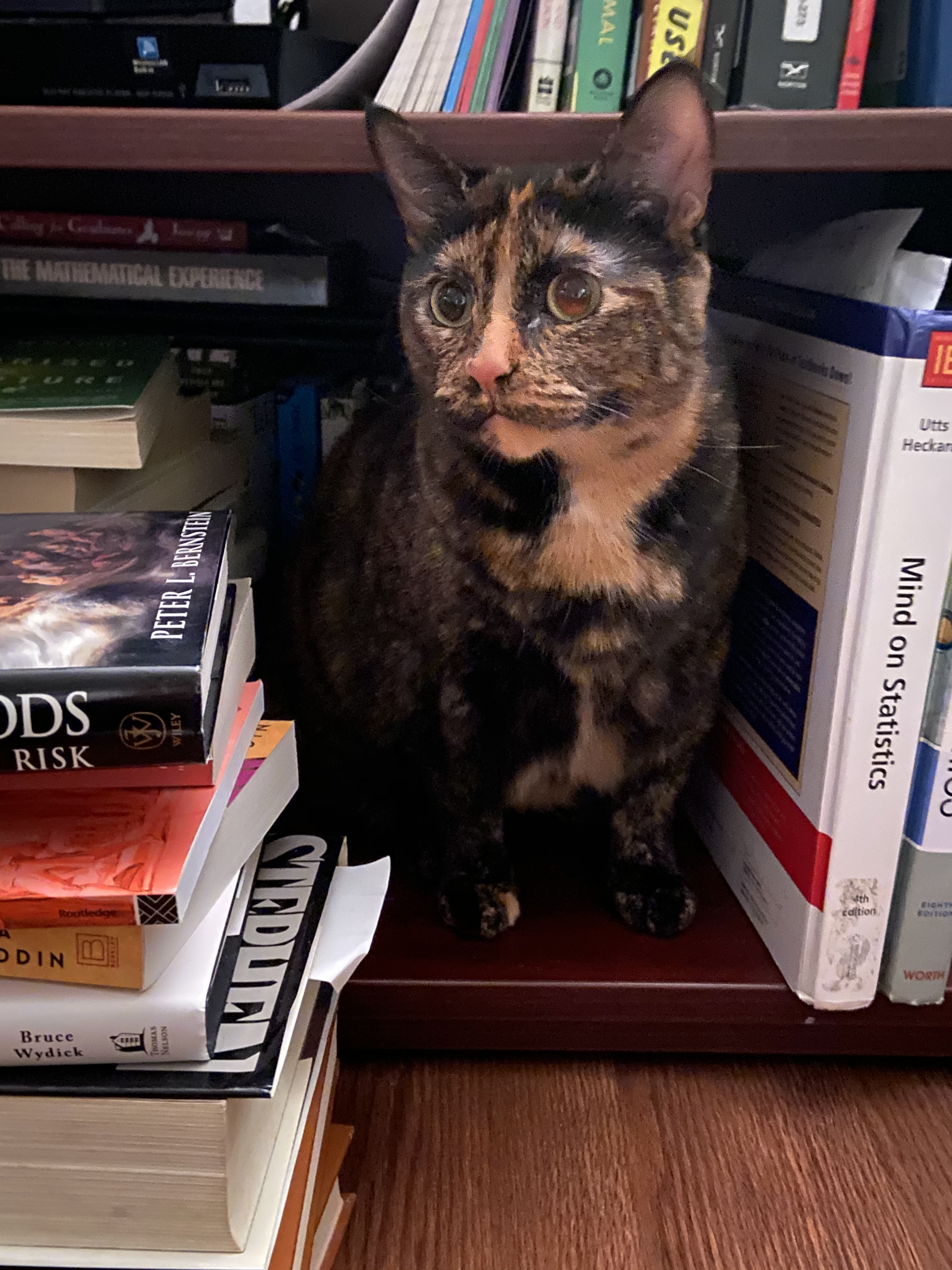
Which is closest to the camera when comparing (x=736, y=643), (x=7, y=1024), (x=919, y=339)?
(x=7, y=1024)

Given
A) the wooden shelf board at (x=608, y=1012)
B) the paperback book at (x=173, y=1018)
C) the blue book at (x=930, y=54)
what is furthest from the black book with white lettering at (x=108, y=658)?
the blue book at (x=930, y=54)

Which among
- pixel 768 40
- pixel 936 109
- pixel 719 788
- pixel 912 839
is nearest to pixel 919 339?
pixel 936 109

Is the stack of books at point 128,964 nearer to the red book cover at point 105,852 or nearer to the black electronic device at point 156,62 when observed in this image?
the red book cover at point 105,852

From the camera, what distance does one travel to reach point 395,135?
24.2 inches

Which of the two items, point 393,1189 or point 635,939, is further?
point 635,939

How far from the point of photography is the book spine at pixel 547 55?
69 cm

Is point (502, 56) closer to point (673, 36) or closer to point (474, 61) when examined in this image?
point (474, 61)

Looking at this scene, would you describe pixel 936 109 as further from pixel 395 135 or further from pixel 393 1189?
pixel 393 1189

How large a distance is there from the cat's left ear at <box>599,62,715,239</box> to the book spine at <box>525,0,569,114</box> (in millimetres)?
105

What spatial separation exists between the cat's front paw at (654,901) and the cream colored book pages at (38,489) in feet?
1.79

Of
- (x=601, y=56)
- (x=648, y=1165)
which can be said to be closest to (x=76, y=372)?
(x=601, y=56)

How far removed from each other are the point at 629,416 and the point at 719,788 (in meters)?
0.42

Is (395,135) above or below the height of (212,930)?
above

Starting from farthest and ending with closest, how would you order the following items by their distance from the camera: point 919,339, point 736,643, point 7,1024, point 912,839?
point 736,643, point 912,839, point 919,339, point 7,1024
